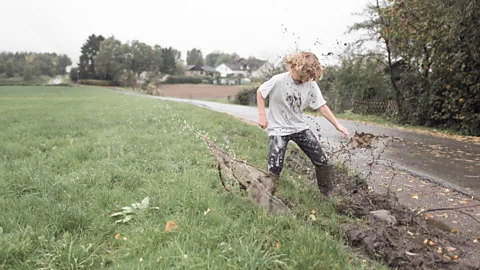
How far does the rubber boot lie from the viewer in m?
4.15

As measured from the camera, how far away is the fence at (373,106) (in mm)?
18922

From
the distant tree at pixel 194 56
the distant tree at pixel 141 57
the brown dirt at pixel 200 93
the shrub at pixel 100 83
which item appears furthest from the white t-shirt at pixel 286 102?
the distant tree at pixel 194 56

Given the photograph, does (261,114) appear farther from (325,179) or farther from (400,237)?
(400,237)

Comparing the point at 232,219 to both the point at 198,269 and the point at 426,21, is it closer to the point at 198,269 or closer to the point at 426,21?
the point at 198,269

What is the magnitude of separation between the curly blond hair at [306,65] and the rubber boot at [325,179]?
3.70 ft

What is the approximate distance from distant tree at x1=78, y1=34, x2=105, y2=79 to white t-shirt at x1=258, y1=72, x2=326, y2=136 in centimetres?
9779

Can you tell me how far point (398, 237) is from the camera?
123 inches

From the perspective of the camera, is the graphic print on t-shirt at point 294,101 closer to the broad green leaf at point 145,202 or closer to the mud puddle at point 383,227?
the mud puddle at point 383,227

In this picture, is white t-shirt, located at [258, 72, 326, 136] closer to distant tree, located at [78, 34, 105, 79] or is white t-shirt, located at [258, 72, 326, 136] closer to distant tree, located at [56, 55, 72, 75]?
distant tree, located at [78, 34, 105, 79]

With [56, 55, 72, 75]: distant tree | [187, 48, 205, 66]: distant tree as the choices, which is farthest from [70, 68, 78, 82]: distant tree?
[187, 48, 205, 66]: distant tree

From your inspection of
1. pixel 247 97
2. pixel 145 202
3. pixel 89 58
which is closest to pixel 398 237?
pixel 145 202

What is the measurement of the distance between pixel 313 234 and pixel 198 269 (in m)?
0.95

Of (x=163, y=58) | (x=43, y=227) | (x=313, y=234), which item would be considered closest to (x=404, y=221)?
(x=313, y=234)

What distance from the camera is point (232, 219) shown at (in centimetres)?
316
